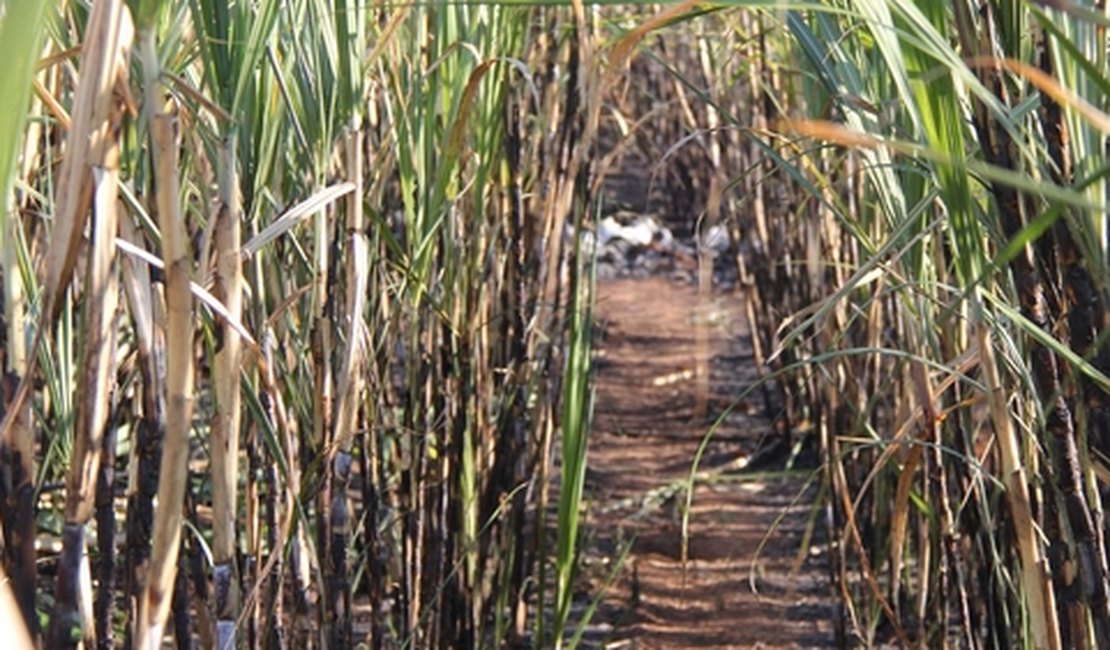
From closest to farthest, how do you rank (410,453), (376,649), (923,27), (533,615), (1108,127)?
(1108,127) → (923,27) → (376,649) → (410,453) → (533,615)

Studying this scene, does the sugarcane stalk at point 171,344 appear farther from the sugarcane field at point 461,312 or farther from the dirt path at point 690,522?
the dirt path at point 690,522

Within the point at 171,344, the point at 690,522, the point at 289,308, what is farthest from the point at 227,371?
the point at 690,522

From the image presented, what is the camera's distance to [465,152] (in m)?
1.51

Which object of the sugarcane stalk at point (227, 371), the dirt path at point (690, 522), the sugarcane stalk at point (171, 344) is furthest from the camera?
the dirt path at point (690, 522)

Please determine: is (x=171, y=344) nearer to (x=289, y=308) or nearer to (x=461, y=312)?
(x=289, y=308)

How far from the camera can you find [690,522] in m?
2.61

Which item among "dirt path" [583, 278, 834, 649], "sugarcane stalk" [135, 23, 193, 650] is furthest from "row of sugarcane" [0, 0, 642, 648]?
"dirt path" [583, 278, 834, 649]

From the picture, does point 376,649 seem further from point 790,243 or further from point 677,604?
point 790,243

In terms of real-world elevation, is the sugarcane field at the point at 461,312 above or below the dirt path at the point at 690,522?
above

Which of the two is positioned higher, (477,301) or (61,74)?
(61,74)

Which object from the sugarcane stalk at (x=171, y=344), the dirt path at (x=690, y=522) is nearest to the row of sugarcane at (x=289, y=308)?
the sugarcane stalk at (x=171, y=344)

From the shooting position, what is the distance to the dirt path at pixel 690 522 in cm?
208

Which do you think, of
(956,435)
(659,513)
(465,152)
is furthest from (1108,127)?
(659,513)

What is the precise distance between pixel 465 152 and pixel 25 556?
2.76 ft
